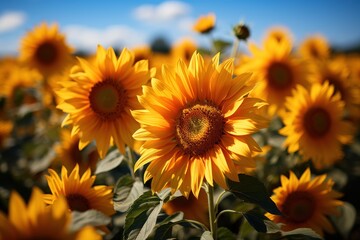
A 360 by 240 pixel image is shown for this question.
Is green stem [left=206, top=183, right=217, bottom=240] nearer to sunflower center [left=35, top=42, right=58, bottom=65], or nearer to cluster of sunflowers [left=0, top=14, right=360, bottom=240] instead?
cluster of sunflowers [left=0, top=14, right=360, bottom=240]

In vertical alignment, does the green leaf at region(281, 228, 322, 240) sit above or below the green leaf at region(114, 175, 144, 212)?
below

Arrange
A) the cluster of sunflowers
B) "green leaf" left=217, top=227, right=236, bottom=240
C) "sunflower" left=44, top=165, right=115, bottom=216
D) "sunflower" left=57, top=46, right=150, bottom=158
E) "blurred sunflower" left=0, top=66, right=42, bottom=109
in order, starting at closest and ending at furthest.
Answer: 1. the cluster of sunflowers
2. "sunflower" left=44, top=165, right=115, bottom=216
3. "green leaf" left=217, top=227, right=236, bottom=240
4. "sunflower" left=57, top=46, right=150, bottom=158
5. "blurred sunflower" left=0, top=66, right=42, bottom=109

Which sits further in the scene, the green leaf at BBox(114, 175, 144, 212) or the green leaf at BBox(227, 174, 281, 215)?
the green leaf at BBox(114, 175, 144, 212)

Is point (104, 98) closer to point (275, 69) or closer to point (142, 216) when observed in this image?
point (142, 216)

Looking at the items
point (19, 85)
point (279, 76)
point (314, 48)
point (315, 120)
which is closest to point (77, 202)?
point (315, 120)

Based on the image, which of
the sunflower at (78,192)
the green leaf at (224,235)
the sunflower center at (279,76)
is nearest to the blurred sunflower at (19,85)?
the sunflower center at (279,76)

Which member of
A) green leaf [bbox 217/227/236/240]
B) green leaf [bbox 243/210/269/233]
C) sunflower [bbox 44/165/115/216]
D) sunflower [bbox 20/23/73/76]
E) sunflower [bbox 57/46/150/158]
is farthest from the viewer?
sunflower [bbox 20/23/73/76]

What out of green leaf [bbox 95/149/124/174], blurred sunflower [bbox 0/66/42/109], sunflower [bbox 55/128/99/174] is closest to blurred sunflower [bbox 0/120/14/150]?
blurred sunflower [bbox 0/66/42/109]

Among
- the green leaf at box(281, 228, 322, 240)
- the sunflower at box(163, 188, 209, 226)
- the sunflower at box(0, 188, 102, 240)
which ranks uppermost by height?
the sunflower at box(0, 188, 102, 240)
